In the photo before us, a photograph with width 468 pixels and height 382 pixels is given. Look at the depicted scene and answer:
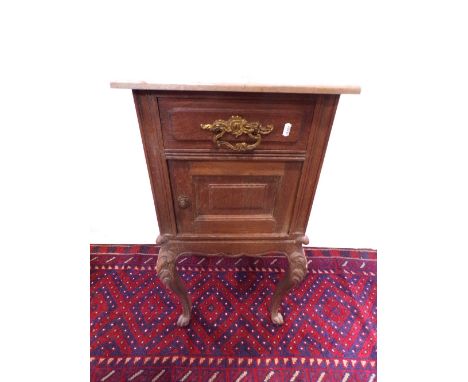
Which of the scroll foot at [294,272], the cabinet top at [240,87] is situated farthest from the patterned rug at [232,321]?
the cabinet top at [240,87]

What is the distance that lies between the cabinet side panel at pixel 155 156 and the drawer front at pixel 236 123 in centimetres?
2

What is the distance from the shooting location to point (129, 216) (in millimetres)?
1811

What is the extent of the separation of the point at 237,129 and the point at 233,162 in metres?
0.11

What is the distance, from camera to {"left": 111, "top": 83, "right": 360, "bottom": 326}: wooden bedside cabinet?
795 mm

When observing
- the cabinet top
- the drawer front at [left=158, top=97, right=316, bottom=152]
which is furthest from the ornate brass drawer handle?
the cabinet top

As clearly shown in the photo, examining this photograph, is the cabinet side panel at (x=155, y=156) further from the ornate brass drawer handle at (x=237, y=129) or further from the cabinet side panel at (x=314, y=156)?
the cabinet side panel at (x=314, y=156)

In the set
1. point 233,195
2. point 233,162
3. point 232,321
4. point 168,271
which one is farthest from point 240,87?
point 232,321

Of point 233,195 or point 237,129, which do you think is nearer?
point 237,129

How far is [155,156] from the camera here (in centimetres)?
89

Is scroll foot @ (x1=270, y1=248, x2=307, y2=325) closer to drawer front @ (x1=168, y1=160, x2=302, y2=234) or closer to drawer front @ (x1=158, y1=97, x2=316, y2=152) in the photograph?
drawer front @ (x1=168, y1=160, x2=302, y2=234)

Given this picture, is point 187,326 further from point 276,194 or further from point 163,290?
point 276,194

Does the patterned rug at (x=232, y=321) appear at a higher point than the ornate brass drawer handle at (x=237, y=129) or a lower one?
lower

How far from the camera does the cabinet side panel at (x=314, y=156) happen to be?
810 millimetres

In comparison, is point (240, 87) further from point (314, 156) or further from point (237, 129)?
point (314, 156)
